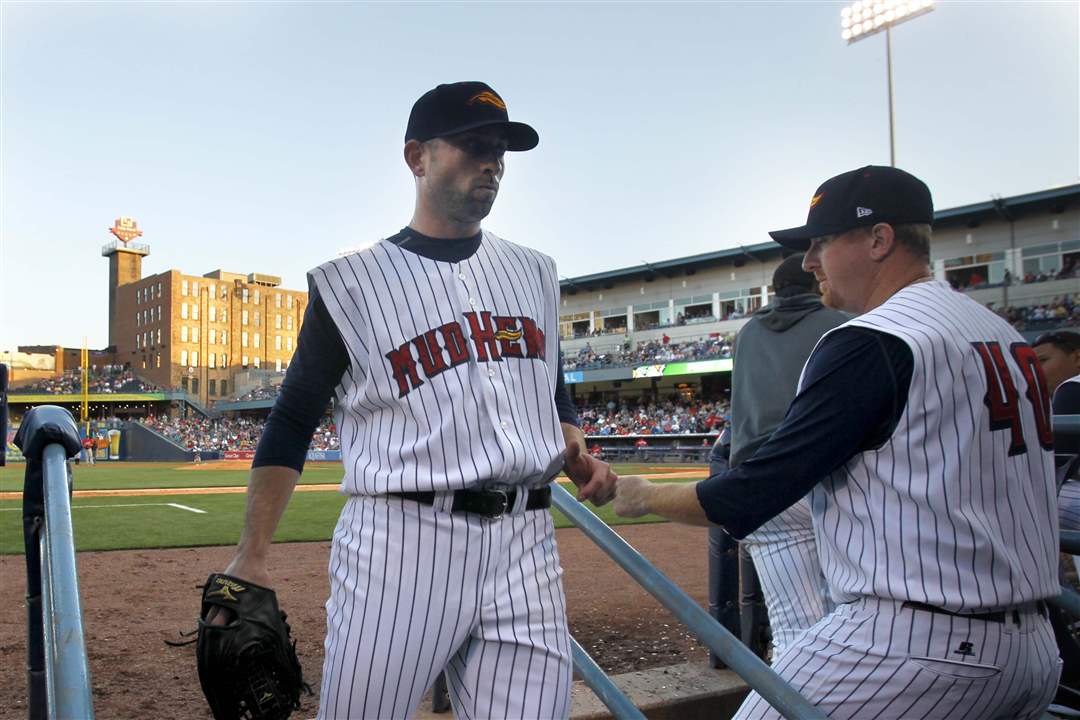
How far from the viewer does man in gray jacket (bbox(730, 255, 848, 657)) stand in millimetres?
2816

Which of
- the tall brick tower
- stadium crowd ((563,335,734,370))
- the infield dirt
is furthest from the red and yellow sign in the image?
the infield dirt

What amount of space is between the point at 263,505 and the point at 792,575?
1.87 meters

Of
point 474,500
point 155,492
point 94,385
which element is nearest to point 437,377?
point 474,500

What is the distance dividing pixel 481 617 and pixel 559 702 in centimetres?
23

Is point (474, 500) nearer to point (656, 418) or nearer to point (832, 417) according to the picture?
point (832, 417)

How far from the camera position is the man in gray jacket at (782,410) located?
9.24 feet

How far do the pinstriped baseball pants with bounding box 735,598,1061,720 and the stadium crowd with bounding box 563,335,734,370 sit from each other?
111ft

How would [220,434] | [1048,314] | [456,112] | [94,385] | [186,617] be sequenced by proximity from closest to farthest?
[456,112]
[186,617]
[1048,314]
[220,434]
[94,385]

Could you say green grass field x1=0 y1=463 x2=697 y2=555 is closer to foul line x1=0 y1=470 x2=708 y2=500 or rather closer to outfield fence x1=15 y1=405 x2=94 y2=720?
foul line x1=0 y1=470 x2=708 y2=500

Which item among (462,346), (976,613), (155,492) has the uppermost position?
(462,346)

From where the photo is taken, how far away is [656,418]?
119 ft

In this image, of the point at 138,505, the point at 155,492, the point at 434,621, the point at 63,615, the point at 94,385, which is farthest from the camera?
the point at 94,385

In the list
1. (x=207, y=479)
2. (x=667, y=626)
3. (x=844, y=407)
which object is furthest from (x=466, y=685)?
(x=207, y=479)

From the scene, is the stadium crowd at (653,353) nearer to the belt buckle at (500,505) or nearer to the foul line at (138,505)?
the foul line at (138,505)
